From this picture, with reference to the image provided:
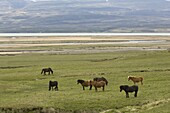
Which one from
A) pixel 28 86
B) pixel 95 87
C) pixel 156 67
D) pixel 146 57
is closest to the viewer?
pixel 95 87

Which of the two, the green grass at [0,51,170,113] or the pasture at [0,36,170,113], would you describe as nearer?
the pasture at [0,36,170,113]

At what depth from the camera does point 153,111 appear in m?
26.0

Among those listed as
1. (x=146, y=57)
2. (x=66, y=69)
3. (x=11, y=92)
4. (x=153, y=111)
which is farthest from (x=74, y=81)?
(x=146, y=57)

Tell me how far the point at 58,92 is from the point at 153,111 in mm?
10770

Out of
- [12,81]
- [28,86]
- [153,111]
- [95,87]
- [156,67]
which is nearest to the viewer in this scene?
[153,111]

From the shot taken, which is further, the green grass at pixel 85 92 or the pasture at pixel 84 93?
the green grass at pixel 85 92

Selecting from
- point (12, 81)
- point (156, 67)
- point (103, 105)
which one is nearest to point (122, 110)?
point (103, 105)

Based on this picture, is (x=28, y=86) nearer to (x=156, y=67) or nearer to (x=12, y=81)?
(x=12, y=81)

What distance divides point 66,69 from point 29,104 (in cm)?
2230

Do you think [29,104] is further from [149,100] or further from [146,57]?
[146,57]

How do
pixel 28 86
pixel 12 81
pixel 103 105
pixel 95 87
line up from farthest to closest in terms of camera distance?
pixel 12 81, pixel 28 86, pixel 95 87, pixel 103 105

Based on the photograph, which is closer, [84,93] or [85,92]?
[84,93]

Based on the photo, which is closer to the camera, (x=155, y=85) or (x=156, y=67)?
(x=155, y=85)

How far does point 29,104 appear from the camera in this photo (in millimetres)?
29812
